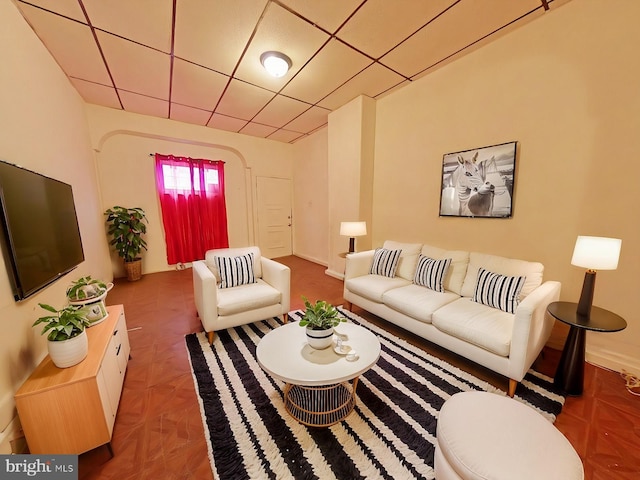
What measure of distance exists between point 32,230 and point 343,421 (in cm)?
229

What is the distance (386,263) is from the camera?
2844 millimetres

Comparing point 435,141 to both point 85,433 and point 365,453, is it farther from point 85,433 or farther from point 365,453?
point 85,433

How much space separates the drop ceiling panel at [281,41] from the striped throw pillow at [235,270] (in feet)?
6.93

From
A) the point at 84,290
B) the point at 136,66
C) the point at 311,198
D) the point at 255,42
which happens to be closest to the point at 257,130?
the point at 311,198

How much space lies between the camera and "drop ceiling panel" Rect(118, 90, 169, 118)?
11.0 feet

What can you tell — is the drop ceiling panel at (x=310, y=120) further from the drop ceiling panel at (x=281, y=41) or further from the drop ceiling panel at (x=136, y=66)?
the drop ceiling panel at (x=136, y=66)

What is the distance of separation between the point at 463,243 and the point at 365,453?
2287 mm

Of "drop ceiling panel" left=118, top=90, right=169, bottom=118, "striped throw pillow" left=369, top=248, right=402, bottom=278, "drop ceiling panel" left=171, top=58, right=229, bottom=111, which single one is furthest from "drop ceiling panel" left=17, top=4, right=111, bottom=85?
"striped throw pillow" left=369, top=248, right=402, bottom=278

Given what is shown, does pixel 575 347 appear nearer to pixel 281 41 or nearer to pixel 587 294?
pixel 587 294

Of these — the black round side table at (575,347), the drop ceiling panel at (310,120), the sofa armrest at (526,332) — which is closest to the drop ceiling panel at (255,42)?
the drop ceiling panel at (310,120)

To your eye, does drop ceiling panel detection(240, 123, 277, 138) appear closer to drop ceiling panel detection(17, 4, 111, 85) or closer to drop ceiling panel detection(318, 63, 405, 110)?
drop ceiling panel detection(318, 63, 405, 110)

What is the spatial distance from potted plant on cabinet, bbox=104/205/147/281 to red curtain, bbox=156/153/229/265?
458 millimetres

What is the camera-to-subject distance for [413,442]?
4.31ft

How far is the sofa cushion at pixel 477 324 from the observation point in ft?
5.34
